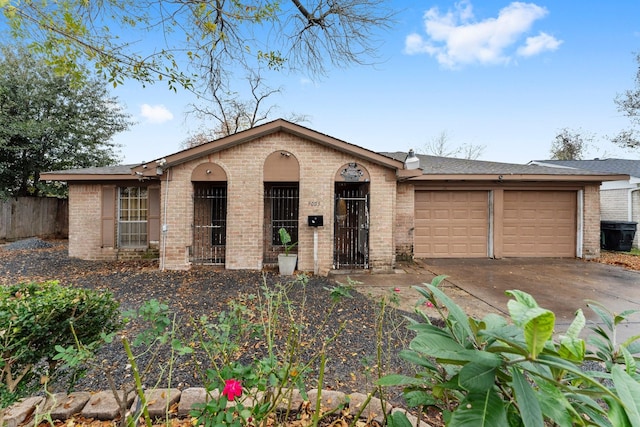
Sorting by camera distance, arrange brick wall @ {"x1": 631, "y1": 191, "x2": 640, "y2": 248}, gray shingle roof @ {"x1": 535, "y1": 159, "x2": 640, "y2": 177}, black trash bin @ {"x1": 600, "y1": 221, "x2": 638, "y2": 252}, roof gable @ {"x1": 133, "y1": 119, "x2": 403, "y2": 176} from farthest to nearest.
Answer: gray shingle roof @ {"x1": 535, "y1": 159, "x2": 640, "y2": 177}, brick wall @ {"x1": 631, "y1": 191, "x2": 640, "y2": 248}, black trash bin @ {"x1": 600, "y1": 221, "x2": 638, "y2": 252}, roof gable @ {"x1": 133, "y1": 119, "x2": 403, "y2": 176}

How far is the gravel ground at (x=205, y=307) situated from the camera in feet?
8.87

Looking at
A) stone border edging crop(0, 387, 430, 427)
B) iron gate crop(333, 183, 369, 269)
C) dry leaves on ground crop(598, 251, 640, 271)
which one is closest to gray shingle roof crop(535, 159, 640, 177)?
dry leaves on ground crop(598, 251, 640, 271)

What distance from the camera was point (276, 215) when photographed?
9.78m

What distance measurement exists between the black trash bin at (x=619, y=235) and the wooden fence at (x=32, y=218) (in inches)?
963

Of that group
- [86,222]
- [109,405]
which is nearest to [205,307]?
[109,405]

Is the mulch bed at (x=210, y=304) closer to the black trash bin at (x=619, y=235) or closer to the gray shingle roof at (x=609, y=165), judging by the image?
the black trash bin at (x=619, y=235)

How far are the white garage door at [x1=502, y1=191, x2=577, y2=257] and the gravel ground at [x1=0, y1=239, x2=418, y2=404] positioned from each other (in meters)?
6.83

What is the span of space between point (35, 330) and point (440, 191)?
964cm

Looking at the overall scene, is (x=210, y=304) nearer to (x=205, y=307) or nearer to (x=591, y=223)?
(x=205, y=307)

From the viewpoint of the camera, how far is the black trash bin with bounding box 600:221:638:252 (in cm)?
1069

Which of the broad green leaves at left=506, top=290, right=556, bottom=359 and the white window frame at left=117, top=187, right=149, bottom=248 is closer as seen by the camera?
the broad green leaves at left=506, top=290, right=556, bottom=359

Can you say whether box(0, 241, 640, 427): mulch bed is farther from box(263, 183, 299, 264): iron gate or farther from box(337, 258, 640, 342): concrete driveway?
box(263, 183, 299, 264): iron gate

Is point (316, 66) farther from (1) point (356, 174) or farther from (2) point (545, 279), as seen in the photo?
(2) point (545, 279)

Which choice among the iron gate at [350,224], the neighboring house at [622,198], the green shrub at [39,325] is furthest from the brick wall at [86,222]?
the neighboring house at [622,198]
